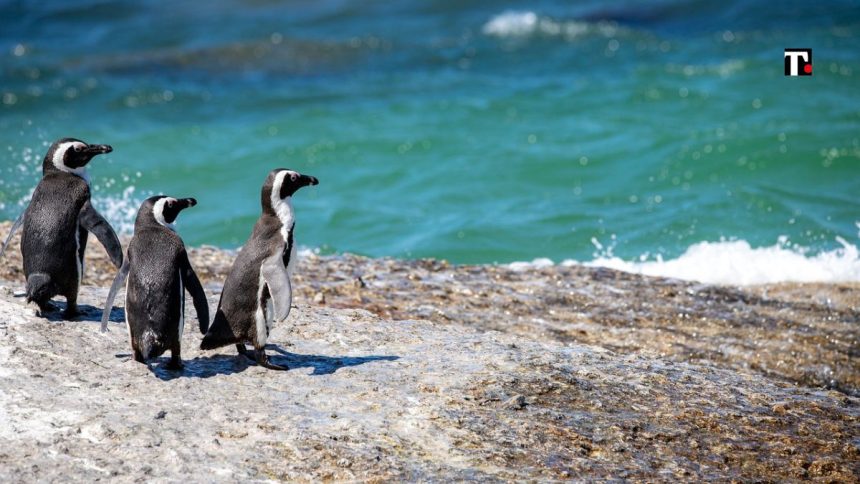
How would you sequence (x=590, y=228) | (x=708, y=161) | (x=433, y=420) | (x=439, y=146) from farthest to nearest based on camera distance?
(x=439, y=146) < (x=708, y=161) < (x=590, y=228) < (x=433, y=420)

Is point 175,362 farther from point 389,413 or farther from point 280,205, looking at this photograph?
point 389,413

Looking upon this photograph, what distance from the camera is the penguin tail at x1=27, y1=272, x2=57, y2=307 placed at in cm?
662

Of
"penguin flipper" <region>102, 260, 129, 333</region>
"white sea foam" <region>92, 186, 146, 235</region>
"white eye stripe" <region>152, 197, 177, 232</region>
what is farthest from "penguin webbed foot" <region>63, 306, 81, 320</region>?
"white sea foam" <region>92, 186, 146, 235</region>

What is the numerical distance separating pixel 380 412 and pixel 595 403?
4.05ft

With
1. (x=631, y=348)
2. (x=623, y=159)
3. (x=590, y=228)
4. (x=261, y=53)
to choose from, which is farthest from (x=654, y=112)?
(x=631, y=348)

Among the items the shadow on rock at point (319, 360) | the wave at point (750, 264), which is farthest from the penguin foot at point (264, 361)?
the wave at point (750, 264)

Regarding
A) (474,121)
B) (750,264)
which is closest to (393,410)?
(750,264)

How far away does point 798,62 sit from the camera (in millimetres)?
18750

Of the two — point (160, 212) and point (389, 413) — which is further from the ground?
point (160, 212)

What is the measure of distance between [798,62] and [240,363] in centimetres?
1465

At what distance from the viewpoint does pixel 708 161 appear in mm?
15930

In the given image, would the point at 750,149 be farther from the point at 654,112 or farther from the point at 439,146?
the point at 439,146

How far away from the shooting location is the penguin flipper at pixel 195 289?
6.29m

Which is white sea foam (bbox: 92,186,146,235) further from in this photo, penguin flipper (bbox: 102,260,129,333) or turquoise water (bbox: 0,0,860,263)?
penguin flipper (bbox: 102,260,129,333)
